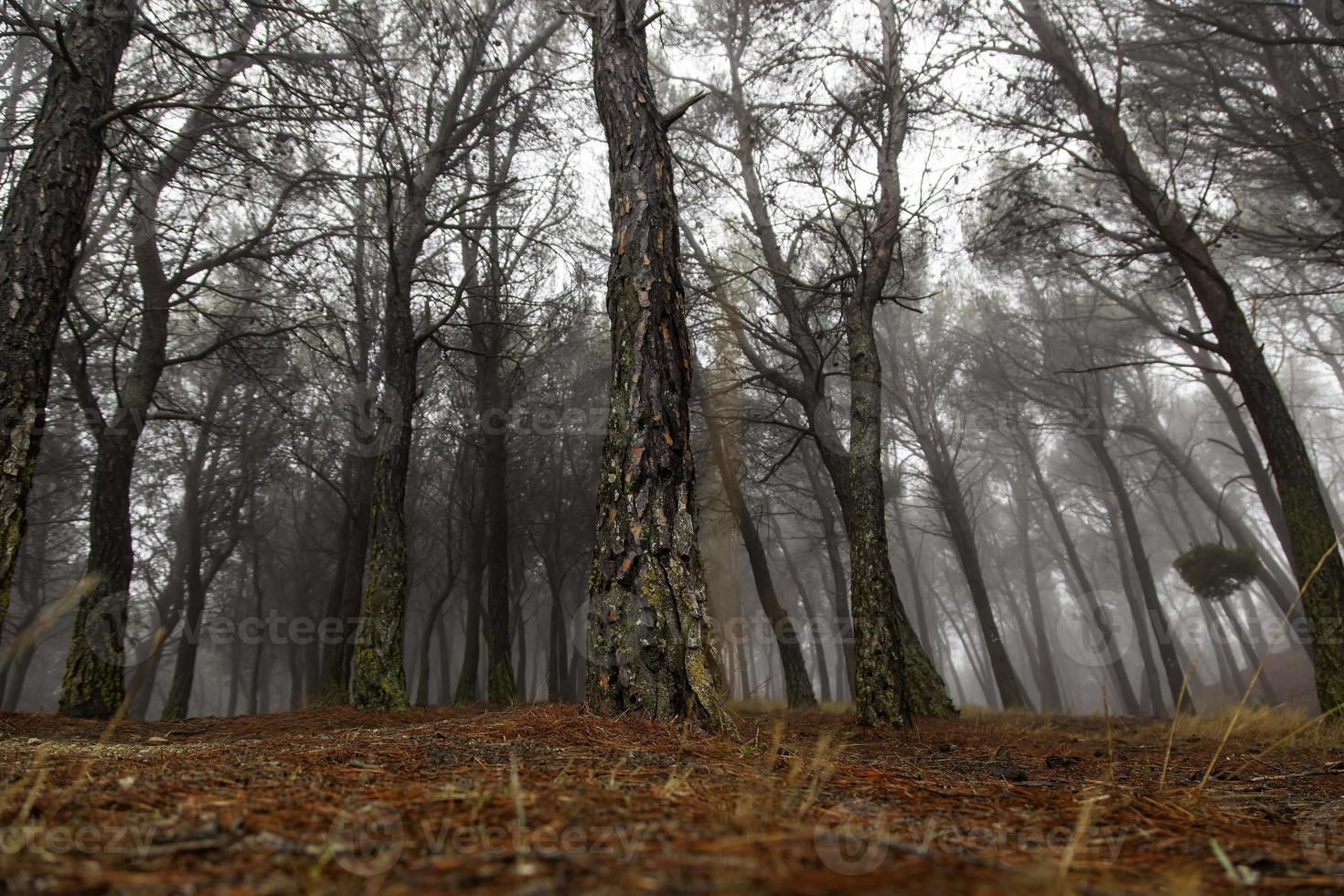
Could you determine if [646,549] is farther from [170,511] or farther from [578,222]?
[170,511]

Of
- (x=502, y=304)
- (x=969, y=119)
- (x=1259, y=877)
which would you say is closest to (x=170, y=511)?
(x=502, y=304)

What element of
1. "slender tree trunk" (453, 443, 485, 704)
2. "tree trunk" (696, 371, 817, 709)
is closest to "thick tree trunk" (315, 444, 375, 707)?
"slender tree trunk" (453, 443, 485, 704)

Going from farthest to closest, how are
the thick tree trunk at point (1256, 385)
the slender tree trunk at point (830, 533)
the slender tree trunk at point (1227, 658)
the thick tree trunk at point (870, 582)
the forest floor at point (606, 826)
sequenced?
the slender tree trunk at point (1227, 658)
the slender tree trunk at point (830, 533)
the thick tree trunk at point (1256, 385)
the thick tree trunk at point (870, 582)
the forest floor at point (606, 826)

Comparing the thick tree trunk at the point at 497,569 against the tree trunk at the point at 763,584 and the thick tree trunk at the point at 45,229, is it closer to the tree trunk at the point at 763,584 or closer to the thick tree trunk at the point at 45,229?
the tree trunk at the point at 763,584

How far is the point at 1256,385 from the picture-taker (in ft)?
20.6

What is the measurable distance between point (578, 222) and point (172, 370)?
A: 9078mm

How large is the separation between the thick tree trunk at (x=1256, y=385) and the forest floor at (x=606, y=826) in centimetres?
449

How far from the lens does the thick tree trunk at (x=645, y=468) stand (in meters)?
2.91

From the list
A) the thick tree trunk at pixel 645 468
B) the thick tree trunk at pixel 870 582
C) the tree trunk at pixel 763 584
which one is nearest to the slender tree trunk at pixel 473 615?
the tree trunk at pixel 763 584

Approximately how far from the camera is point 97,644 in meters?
6.94

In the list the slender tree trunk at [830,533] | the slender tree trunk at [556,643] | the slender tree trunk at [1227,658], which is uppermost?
the slender tree trunk at [830,533]

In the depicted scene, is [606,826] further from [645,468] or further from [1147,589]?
[1147,589]

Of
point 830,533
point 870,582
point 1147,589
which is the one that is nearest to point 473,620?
point 830,533

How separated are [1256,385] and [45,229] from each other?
9.82 metres
